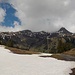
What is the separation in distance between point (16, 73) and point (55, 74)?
764 cm

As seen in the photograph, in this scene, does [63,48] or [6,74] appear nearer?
[6,74]

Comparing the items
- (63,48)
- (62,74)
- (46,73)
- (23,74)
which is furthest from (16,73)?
(63,48)

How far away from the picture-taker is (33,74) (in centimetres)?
3434

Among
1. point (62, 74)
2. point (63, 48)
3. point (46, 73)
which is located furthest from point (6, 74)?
point (63, 48)

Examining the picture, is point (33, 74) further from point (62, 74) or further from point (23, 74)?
point (62, 74)

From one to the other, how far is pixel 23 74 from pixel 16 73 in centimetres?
138

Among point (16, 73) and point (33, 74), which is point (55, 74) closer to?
point (33, 74)

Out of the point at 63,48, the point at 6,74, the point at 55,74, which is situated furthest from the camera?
the point at 63,48

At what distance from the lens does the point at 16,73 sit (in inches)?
1339

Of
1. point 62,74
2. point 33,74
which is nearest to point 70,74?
point 62,74

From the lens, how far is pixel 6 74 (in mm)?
32625

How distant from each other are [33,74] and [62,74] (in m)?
5.92

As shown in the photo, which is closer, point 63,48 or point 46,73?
point 46,73

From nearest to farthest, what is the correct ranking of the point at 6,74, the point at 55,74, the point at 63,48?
the point at 6,74 < the point at 55,74 < the point at 63,48
